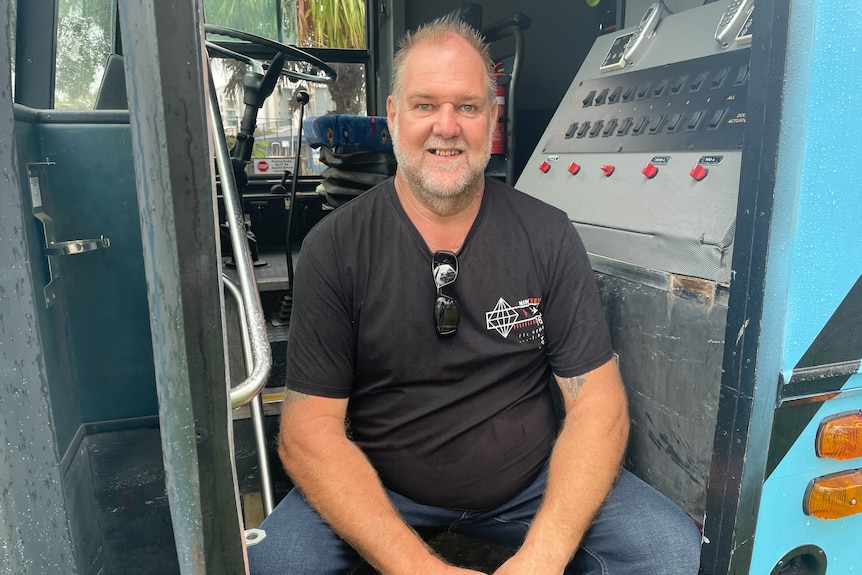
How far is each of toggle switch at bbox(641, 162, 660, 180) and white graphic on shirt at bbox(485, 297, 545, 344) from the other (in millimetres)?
430

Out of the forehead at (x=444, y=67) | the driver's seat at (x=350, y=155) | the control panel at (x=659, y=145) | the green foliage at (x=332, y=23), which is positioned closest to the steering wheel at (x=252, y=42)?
the driver's seat at (x=350, y=155)

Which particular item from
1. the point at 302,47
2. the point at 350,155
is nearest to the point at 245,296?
the point at 350,155

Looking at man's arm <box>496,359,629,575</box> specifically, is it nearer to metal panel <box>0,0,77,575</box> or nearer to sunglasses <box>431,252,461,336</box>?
sunglasses <box>431,252,461,336</box>

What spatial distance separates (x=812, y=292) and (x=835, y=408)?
206 millimetres

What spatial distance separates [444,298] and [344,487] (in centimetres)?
45

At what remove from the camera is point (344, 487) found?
1243mm

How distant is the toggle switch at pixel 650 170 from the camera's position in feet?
4.90

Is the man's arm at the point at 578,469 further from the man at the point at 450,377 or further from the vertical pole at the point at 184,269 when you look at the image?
the vertical pole at the point at 184,269

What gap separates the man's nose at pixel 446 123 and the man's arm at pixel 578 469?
626 millimetres

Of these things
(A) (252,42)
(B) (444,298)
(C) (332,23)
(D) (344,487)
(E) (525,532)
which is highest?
(C) (332,23)

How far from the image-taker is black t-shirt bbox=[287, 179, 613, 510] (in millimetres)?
1333

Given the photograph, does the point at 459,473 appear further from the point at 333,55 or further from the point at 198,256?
the point at 333,55

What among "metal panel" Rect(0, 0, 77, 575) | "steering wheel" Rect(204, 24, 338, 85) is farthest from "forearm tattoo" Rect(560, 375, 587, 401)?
"steering wheel" Rect(204, 24, 338, 85)

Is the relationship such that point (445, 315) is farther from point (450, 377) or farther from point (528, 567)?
point (528, 567)
